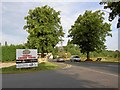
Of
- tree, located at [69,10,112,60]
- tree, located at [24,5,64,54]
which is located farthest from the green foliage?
tree, located at [69,10,112,60]

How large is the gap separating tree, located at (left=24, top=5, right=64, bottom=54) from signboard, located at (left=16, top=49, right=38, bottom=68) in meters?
12.4

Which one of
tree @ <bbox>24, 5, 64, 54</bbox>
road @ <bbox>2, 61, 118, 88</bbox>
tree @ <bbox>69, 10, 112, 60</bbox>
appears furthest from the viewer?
tree @ <bbox>69, 10, 112, 60</bbox>

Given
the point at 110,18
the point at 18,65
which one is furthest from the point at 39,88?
the point at 110,18

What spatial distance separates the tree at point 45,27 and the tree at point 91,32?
2152 centimetres

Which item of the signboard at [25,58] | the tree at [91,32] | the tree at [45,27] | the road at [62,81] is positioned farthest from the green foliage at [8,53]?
the road at [62,81]

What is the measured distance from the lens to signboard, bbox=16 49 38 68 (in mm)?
27081

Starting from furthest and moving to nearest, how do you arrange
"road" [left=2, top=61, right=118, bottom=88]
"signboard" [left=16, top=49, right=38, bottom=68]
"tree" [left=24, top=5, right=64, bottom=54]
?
"tree" [left=24, top=5, right=64, bottom=54] < "signboard" [left=16, top=49, right=38, bottom=68] < "road" [left=2, top=61, right=118, bottom=88]

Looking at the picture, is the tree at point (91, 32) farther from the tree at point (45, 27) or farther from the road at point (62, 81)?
the road at point (62, 81)

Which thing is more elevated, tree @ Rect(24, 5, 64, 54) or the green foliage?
tree @ Rect(24, 5, 64, 54)

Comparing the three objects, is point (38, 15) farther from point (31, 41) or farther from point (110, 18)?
point (110, 18)

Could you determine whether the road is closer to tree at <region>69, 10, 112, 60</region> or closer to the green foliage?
the green foliage

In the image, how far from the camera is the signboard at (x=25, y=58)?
1066 inches

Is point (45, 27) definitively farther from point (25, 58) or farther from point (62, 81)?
point (62, 81)

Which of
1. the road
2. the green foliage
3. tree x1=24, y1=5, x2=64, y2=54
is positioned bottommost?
the road
